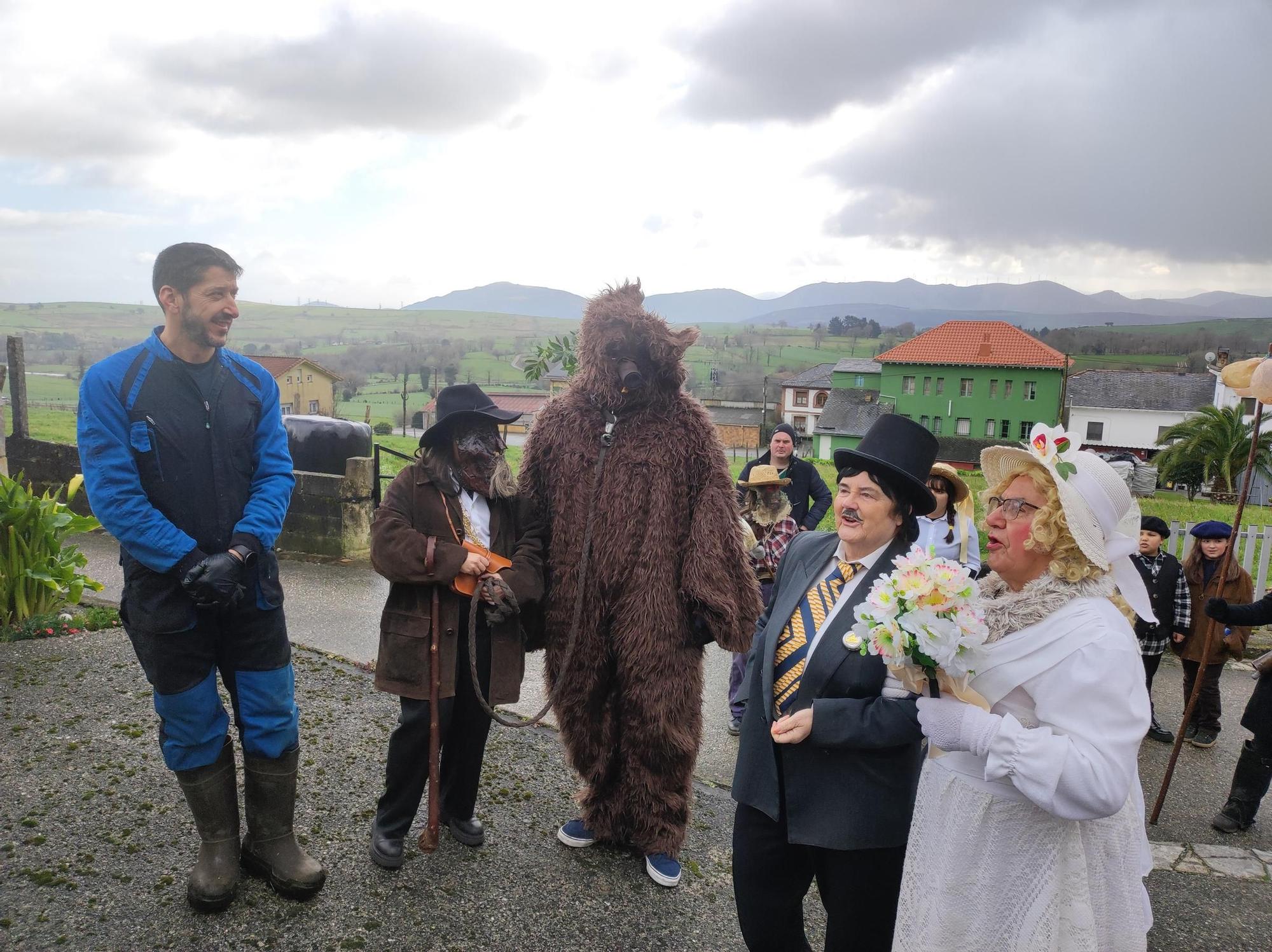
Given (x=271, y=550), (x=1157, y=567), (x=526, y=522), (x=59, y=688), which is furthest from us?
(x=1157, y=567)

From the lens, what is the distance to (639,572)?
9.97ft

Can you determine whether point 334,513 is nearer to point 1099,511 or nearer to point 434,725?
point 434,725

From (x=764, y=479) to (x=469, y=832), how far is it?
9.54ft

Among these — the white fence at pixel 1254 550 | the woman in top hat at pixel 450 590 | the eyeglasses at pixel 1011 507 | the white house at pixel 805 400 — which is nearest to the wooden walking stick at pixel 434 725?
the woman in top hat at pixel 450 590

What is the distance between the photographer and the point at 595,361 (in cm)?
310

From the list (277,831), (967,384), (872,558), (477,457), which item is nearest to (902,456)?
(872,558)

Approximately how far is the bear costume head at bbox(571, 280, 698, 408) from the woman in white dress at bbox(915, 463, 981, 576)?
202 cm

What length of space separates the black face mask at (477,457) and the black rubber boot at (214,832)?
1290 mm

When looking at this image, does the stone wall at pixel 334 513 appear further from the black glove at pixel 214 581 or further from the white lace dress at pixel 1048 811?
the white lace dress at pixel 1048 811

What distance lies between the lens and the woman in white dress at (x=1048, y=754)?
1670 mm

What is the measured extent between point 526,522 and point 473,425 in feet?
1.44

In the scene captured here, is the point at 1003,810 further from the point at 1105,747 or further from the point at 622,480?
the point at 622,480

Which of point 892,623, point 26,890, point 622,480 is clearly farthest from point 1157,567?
point 26,890

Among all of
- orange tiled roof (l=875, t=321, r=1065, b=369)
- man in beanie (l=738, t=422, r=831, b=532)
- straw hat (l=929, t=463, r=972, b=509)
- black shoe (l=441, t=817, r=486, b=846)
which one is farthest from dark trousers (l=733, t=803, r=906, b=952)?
orange tiled roof (l=875, t=321, r=1065, b=369)
